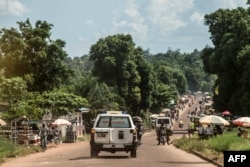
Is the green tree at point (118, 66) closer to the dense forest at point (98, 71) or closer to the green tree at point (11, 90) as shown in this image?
the dense forest at point (98, 71)

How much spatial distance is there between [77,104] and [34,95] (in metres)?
4.14

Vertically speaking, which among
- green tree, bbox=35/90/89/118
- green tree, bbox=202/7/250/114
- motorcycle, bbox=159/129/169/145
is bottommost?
motorcycle, bbox=159/129/169/145

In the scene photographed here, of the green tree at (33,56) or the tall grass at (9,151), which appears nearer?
the tall grass at (9,151)

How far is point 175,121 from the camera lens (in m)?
111

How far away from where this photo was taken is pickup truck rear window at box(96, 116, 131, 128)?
83.8ft

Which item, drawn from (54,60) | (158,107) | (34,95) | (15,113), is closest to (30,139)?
(15,113)

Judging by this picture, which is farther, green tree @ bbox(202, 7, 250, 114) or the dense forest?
green tree @ bbox(202, 7, 250, 114)

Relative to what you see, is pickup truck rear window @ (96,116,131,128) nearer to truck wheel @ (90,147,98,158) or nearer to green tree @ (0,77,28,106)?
truck wheel @ (90,147,98,158)

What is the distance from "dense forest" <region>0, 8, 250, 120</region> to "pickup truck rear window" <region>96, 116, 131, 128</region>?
2071cm

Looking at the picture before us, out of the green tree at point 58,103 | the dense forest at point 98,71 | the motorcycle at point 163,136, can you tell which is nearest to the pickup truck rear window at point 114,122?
the motorcycle at point 163,136

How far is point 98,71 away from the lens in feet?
294

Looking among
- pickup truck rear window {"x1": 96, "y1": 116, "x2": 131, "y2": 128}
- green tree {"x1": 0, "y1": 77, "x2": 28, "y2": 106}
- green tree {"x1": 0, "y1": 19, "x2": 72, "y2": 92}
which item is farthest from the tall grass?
green tree {"x1": 0, "y1": 19, "x2": 72, "y2": 92}

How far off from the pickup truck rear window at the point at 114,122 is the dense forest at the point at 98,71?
20.7 m

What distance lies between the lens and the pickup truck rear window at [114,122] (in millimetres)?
25547
